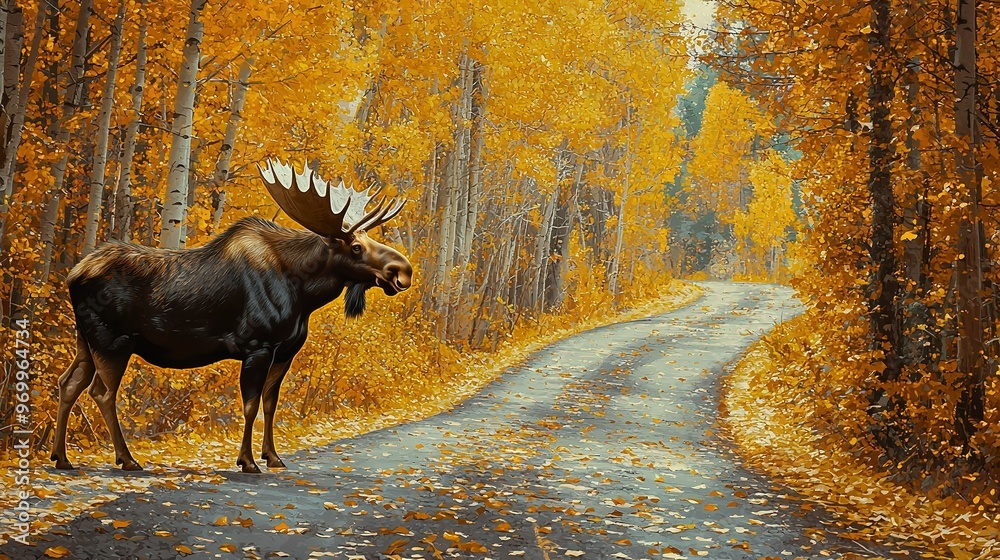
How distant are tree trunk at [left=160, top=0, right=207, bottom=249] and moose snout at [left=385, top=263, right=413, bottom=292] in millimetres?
3788

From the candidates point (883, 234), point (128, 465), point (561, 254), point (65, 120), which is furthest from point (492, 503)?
point (561, 254)

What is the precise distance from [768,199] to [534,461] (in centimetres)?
4042

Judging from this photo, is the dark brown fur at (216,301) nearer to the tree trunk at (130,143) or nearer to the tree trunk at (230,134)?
the tree trunk at (130,143)

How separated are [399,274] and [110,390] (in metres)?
2.50

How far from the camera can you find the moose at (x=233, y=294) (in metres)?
8.58

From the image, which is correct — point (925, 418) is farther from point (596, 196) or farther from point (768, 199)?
point (768, 199)

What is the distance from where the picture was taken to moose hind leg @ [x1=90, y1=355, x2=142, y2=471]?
854 cm

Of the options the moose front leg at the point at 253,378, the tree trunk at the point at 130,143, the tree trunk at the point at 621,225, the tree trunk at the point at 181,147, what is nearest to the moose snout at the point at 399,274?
the moose front leg at the point at 253,378

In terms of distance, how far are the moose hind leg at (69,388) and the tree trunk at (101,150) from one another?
356cm

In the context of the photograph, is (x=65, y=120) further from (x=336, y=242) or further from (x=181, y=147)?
(x=336, y=242)

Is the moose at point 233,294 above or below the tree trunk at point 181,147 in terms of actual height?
below

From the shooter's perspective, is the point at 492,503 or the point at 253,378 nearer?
A: the point at 253,378

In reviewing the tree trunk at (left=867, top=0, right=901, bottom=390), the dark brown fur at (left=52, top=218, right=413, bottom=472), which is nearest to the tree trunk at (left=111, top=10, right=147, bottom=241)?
the dark brown fur at (left=52, top=218, right=413, bottom=472)

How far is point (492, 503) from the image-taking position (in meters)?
9.15
